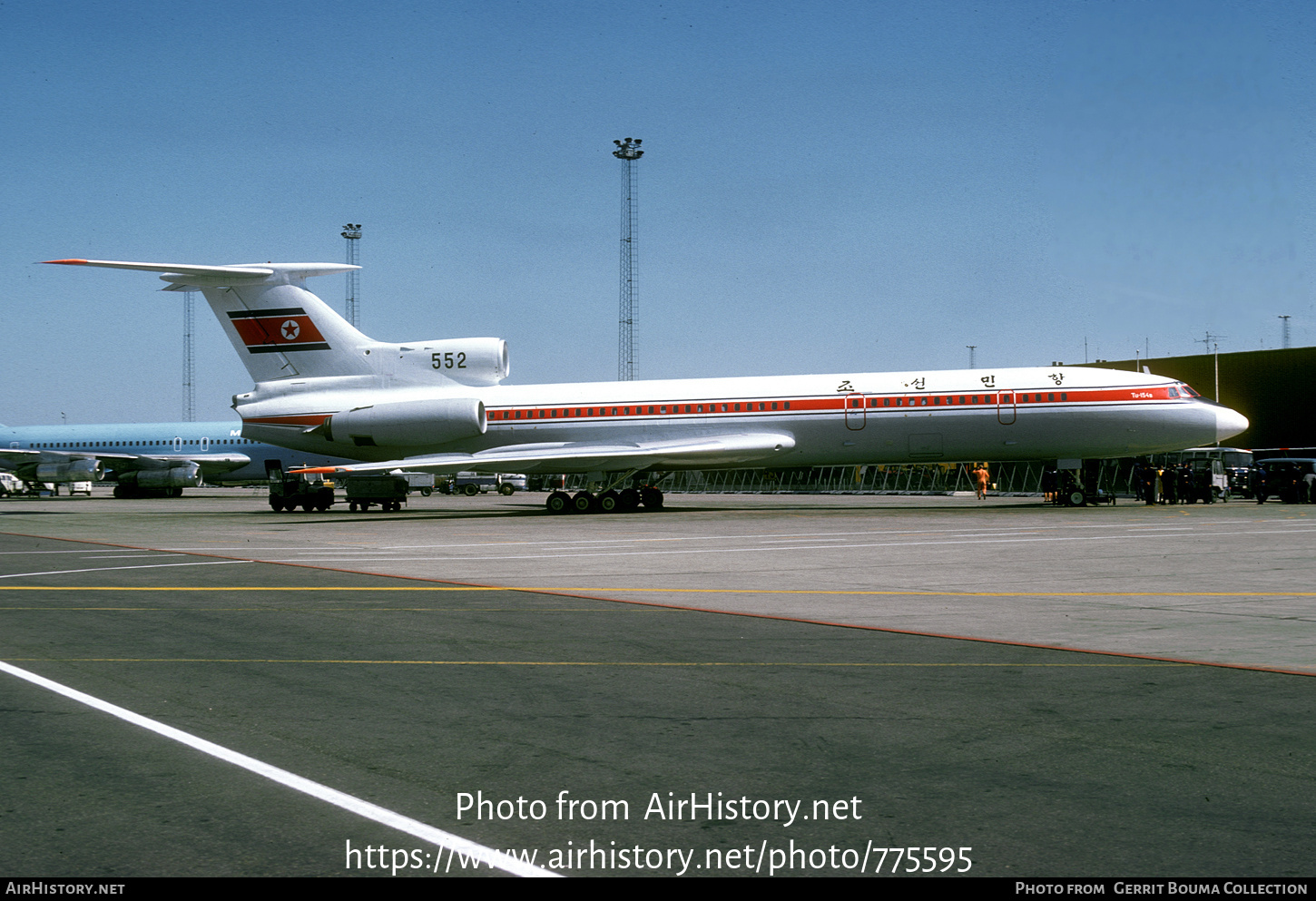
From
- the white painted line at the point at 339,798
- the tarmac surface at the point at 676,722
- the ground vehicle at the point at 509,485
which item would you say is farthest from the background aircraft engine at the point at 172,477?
the white painted line at the point at 339,798

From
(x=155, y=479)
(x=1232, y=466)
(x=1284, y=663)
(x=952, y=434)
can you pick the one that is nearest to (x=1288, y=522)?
(x=952, y=434)

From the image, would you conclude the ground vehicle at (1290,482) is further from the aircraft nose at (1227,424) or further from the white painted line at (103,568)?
the white painted line at (103,568)

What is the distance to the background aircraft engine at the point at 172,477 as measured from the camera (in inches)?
2142

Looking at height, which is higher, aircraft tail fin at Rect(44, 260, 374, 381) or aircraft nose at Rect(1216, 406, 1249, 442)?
aircraft tail fin at Rect(44, 260, 374, 381)

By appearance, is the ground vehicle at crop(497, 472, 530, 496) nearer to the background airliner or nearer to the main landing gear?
the background airliner

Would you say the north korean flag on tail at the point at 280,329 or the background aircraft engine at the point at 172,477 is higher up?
the north korean flag on tail at the point at 280,329

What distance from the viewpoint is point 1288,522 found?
23.9 m

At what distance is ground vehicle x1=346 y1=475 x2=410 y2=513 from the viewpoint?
39375 mm

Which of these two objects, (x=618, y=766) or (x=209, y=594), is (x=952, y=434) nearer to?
(x=209, y=594)

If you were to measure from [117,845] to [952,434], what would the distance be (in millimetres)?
29913

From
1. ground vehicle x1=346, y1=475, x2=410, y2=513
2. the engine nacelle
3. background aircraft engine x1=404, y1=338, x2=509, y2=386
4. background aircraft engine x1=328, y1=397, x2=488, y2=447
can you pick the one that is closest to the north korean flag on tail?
background aircraft engine x1=328, y1=397, x2=488, y2=447

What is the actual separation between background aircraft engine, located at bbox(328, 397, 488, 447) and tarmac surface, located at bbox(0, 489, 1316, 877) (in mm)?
19800

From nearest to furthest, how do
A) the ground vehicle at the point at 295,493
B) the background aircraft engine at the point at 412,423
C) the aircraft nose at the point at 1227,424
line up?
1. the aircraft nose at the point at 1227,424
2. the background aircraft engine at the point at 412,423
3. the ground vehicle at the point at 295,493

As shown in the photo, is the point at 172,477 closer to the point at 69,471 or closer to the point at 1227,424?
the point at 69,471
